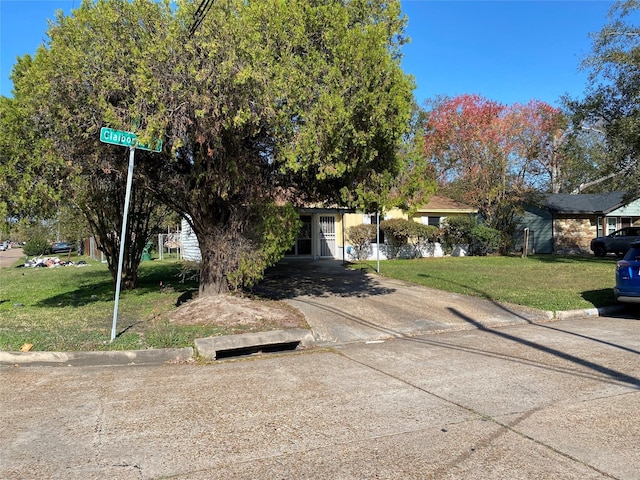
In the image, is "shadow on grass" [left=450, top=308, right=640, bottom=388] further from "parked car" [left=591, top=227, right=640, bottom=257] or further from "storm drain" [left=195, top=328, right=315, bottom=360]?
"parked car" [left=591, top=227, right=640, bottom=257]

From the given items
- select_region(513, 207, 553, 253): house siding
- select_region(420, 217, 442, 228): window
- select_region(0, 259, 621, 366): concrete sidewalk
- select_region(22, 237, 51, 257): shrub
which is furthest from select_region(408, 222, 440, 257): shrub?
select_region(22, 237, 51, 257): shrub

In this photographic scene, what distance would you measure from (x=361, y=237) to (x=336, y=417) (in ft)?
65.7

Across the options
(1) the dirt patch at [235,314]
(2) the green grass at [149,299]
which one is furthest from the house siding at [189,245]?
(1) the dirt patch at [235,314]

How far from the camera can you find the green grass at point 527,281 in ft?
38.7

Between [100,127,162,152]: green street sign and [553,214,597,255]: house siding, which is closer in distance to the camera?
[100,127,162,152]: green street sign

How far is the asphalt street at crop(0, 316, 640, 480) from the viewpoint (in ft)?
11.9

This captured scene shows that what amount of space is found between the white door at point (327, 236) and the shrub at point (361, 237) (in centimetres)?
96

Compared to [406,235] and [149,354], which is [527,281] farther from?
[149,354]

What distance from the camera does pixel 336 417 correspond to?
182 inches

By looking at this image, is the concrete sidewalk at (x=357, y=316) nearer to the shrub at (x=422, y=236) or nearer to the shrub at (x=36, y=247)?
the shrub at (x=422, y=236)

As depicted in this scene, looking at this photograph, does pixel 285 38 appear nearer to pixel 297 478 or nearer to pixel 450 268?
pixel 297 478

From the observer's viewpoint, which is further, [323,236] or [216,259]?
[323,236]

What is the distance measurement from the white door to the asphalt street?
17.6 m

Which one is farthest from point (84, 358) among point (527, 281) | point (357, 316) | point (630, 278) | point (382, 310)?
point (527, 281)
